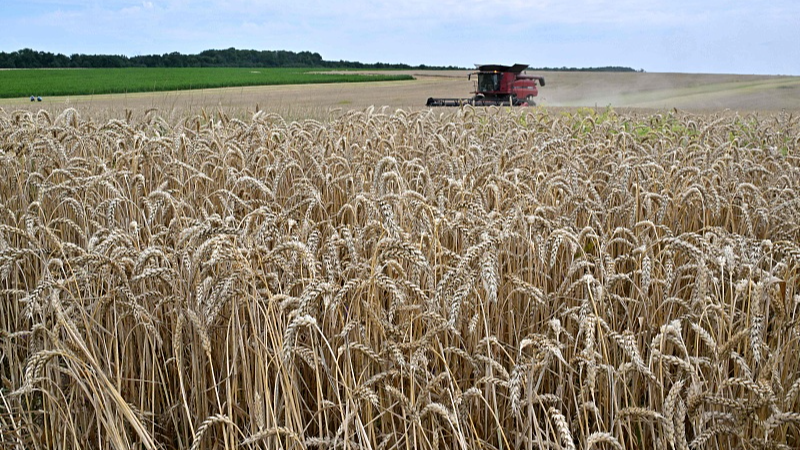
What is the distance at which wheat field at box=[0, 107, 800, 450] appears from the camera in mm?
1977

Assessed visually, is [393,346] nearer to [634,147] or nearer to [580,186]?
[580,186]

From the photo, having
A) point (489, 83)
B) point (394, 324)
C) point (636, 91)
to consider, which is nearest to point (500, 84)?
point (489, 83)

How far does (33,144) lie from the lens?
A: 4.36 m

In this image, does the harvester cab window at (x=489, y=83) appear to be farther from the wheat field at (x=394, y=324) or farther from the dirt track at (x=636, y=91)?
the wheat field at (x=394, y=324)

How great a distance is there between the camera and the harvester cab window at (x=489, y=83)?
2961cm

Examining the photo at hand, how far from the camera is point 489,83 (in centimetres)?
2975

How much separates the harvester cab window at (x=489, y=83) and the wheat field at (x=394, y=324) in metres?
25.4

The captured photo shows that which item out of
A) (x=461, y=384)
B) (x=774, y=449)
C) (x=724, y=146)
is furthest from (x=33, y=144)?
(x=724, y=146)

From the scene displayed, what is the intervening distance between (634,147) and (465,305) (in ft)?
11.4

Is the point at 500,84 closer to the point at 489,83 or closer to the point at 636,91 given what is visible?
the point at 489,83

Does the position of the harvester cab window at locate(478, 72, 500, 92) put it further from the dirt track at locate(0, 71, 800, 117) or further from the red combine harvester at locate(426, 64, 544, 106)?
the dirt track at locate(0, 71, 800, 117)

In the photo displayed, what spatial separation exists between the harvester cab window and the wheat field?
83.3 feet

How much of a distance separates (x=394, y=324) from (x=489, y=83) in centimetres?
2795

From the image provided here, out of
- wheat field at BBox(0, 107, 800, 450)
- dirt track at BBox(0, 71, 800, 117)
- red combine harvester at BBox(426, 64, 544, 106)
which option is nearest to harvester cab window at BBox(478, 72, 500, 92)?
red combine harvester at BBox(426, 64, 544, 106)
